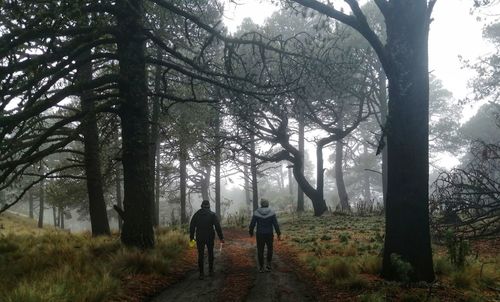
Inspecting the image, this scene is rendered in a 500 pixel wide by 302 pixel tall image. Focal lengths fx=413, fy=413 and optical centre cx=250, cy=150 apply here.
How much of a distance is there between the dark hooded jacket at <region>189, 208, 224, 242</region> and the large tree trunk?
407 cm

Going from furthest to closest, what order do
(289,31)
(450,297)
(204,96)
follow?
(289,31) < (204,96) < (450,297)

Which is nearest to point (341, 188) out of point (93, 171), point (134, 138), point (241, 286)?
point (93, 171)

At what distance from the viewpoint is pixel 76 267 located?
8.09m

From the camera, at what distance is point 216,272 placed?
9281 mm

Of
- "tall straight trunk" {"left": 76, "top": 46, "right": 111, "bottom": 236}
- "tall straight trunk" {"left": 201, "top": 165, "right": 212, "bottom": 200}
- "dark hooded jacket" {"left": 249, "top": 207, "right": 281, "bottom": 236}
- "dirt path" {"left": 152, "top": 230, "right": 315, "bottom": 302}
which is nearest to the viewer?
"dirt path" {"left": 152, "top": 230, "right": 315, "bottom": 302}

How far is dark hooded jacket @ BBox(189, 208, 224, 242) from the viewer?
374 inches

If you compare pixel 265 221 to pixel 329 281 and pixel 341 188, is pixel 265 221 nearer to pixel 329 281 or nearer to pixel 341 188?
pixel 329 281

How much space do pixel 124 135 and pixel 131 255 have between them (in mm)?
2922

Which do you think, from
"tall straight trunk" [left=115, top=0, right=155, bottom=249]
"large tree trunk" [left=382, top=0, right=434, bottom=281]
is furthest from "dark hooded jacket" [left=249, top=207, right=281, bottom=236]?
"large tree trunk" [left=382, top=0, right=434, bottom=281]

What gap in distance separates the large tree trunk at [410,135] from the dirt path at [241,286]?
6.23 ft

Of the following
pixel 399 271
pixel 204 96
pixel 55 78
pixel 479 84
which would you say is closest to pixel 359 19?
pixel 399 271

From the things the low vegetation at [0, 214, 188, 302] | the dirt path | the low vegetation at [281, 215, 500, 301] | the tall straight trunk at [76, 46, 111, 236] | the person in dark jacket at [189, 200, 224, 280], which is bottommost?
the dirt path

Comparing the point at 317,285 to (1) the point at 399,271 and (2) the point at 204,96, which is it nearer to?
(1) the point at 399,271

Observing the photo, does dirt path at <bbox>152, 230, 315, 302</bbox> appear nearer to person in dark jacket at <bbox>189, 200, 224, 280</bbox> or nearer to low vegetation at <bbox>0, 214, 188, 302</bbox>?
person in dark jacket at <bbox>189, 200, 224, 280</bbox>
